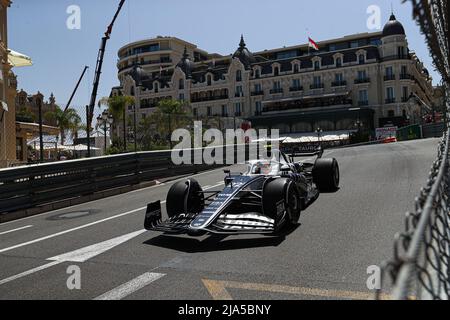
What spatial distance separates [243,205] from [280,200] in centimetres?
93

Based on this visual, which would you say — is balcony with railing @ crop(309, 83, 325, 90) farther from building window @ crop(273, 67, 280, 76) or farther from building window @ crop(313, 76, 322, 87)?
building window @ crop(273, 67, 280, 76)

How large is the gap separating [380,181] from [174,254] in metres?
7.42

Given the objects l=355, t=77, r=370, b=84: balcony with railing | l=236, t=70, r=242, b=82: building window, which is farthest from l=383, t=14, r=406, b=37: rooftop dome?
l=236, t=70, r=242, b=82: building window

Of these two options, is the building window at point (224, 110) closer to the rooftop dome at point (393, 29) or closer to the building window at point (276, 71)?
the building window at point (276, 71)

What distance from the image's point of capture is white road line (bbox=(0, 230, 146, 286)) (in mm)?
5754

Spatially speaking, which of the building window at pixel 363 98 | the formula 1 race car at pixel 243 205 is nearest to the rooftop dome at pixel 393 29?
the building window at pixel 363 98

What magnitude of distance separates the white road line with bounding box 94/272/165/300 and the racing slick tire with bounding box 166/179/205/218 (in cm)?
253

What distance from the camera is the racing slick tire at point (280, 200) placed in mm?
6848

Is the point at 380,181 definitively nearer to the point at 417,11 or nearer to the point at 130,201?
the point at 130,201

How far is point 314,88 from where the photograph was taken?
70.0 meters

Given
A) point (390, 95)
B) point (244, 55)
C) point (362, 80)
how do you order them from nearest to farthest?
1. point (390, 95)
2. point (362, 80)
3. point (244, 55)

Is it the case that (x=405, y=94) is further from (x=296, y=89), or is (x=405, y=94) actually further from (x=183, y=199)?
(x=183, y=199)

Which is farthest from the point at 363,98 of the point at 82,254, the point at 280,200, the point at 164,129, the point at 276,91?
the point at 82,254
